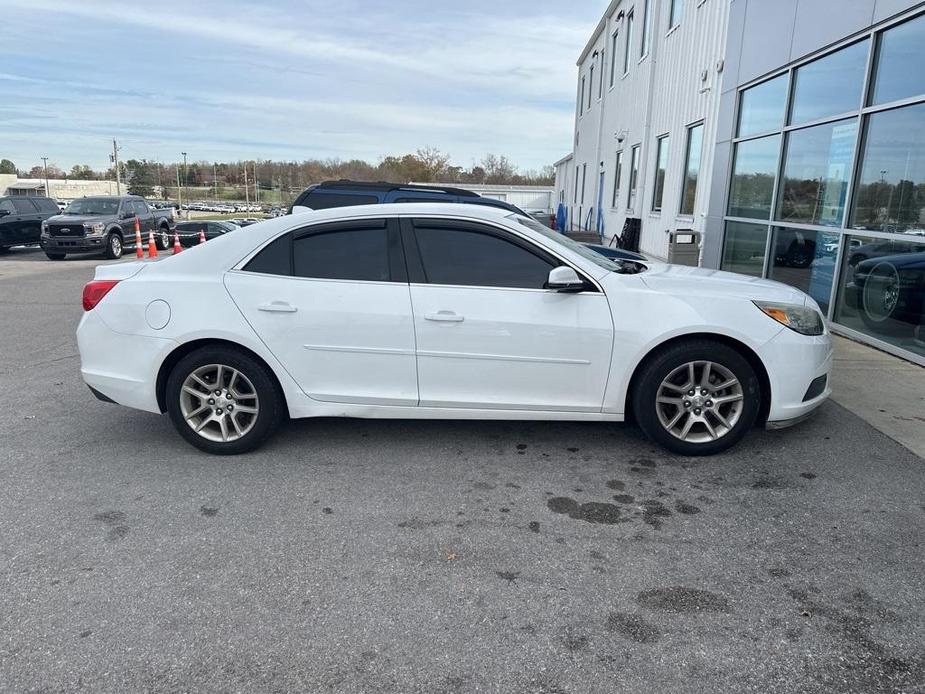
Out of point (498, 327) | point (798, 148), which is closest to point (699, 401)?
point (498, 327)

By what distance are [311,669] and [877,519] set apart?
2.88m

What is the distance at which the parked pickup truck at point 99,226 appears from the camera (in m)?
17.8

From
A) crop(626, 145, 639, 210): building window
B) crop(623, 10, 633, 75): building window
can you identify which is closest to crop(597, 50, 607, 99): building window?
crop(623, 10, 633, 75): building window

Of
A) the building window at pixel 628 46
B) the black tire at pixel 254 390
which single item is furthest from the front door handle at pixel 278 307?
the building window at pixel 628 46

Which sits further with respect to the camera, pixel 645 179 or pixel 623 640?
pixel 645 179

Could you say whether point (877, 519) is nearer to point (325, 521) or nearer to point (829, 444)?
point (829, 444)

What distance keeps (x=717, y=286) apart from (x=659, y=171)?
10889mm

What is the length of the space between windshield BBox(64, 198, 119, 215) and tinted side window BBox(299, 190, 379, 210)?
47.7 ft

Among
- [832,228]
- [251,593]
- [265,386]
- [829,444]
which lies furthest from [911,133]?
[251,593]

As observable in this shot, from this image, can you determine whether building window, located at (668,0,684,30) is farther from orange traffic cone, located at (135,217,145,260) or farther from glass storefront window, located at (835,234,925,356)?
orange traffic cone, located at (135,217,145,260)

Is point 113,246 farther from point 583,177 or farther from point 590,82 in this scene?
point 590,82

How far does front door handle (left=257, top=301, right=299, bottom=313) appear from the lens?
406 cm

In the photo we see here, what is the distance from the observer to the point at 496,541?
318 centimetres

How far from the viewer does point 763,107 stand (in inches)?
375
